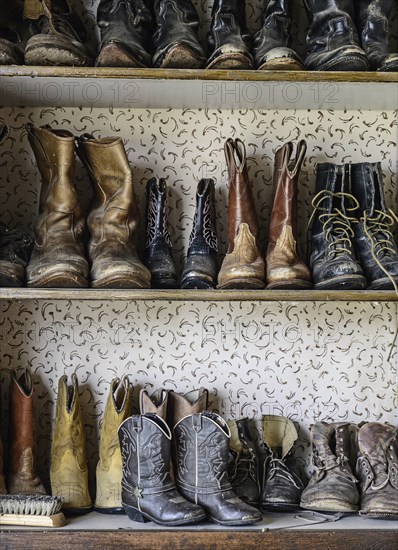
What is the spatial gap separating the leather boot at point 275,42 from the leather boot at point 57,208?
0.54 metres

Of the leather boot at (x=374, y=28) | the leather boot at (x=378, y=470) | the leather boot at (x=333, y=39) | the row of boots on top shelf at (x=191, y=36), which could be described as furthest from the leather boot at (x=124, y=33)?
the leather boot at (x=378, y=470)

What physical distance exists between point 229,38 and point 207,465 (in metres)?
1.10

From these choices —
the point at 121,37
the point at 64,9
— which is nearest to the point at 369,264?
the point at 121,37

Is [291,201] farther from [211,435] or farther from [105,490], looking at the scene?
[105,490]

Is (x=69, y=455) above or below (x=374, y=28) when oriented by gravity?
below

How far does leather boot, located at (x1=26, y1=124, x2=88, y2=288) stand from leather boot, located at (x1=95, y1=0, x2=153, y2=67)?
0.23m

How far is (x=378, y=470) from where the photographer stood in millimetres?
2033

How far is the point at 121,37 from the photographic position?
2041 millimetres

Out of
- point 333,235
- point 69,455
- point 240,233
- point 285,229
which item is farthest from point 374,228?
point 69,455

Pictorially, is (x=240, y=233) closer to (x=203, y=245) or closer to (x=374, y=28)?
(x=203, y=245)

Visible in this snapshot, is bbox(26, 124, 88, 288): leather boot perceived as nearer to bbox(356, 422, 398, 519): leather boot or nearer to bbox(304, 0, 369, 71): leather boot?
bbox(304, 0, 369, 71): leather boot

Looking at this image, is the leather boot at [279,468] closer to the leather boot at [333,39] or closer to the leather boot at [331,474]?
the leather boot at [331,474]

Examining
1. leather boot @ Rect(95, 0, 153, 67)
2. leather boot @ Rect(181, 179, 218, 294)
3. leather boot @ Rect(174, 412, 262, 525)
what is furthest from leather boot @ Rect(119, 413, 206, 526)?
leather boot @ Rect(95, 0, 153, 67)

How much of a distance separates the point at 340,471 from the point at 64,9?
144 cm
